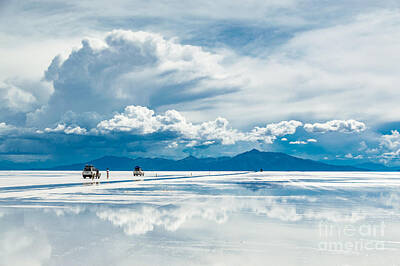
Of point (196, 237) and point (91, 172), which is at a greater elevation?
point (91, 172)

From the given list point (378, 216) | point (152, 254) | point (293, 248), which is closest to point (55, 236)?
A: point (152, 254)

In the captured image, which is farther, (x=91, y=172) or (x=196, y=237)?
(x=91, y=172)

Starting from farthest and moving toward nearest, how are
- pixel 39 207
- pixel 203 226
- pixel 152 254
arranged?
pixel 39 207, pixel 203 226, pixel 152 254

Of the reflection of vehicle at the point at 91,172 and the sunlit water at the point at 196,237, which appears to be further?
the reflection of vehicle at the point at 91,172

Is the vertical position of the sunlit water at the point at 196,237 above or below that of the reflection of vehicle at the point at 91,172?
below

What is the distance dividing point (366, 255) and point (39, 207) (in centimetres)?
2153

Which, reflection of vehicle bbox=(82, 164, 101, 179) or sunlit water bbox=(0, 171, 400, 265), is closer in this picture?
sunlit water bbox=(0, 171, 400, 265)

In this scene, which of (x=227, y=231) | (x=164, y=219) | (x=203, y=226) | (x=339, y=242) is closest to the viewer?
(x=339, y=242)

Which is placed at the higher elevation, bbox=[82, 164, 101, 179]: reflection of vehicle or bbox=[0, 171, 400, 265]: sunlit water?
bbox=[82, 164, 101, 179]: reflection of vehicle

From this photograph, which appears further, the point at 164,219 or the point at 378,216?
the point at 378,216

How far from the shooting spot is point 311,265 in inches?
462

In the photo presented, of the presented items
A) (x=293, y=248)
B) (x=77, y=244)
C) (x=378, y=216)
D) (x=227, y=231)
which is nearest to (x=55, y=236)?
(x=77, y=244)

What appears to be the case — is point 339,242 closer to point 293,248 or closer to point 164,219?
point 293,248

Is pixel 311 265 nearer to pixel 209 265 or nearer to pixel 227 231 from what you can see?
pixel 209 265
